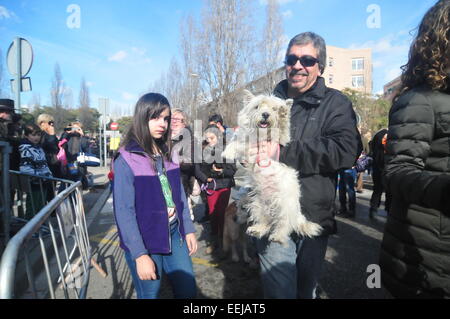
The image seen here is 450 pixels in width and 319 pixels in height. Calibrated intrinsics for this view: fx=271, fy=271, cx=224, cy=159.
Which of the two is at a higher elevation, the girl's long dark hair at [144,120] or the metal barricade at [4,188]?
the girl's long dark hair at [144,120]

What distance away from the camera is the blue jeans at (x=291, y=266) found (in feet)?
6.06

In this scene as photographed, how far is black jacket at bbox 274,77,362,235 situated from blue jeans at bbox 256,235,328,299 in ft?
0.59

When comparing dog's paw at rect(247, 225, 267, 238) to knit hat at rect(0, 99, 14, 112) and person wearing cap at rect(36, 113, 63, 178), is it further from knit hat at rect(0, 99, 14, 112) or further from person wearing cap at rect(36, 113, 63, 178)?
person wearing cap at rect(36, 113, 63, 178)

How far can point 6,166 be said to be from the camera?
3.73 m

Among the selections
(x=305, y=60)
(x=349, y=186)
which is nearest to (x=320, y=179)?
(x=305, y=60)

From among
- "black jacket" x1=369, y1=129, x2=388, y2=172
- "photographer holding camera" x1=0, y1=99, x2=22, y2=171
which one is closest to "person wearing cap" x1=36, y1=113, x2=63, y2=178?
"photographer holding camera" x1=0, y1=99, x2=22, y2=171

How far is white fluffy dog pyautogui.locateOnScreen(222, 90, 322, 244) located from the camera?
2.00 m

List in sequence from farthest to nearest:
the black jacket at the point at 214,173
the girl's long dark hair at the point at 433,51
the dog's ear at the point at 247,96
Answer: the black jacket at the point at 214,173 → the dog's ear at the point at 247,96 → the girl's long dark hair at the point at 433,51

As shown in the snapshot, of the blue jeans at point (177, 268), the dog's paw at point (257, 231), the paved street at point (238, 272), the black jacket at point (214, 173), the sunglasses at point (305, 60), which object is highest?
the sunglasses at point (305, 60)

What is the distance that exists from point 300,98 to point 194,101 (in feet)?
80.1

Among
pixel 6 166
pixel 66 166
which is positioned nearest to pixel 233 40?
pixel 66 166

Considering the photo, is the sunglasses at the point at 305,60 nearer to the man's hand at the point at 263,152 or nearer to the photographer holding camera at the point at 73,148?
the man's hand at the point at 263,152

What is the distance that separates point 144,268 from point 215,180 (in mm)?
2996

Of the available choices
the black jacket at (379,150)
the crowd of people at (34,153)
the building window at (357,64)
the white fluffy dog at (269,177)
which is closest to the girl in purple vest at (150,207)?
the white fluffy dog at (269,177)
